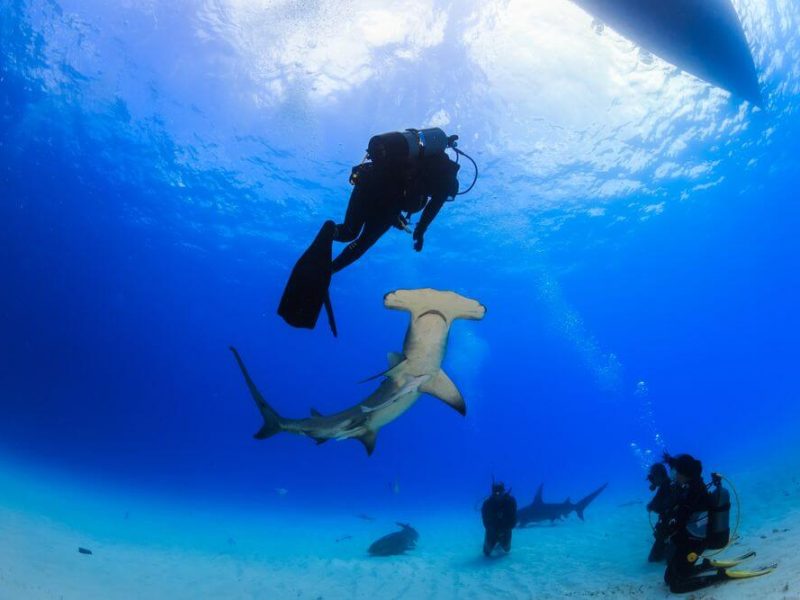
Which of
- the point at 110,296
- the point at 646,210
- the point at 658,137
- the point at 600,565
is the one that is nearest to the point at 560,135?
the point at 658,137

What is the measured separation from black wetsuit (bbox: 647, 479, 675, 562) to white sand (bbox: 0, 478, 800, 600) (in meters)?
0.47

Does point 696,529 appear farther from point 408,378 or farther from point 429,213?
point 429,213

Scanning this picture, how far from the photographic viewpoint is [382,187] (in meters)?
4.04

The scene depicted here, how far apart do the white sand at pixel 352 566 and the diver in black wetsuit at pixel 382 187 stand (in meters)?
4.90

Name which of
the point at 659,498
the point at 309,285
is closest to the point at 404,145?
the point at 309,285

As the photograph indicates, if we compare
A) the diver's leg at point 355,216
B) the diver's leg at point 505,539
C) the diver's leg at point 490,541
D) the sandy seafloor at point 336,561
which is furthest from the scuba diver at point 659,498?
the diver's leg at point 355,216

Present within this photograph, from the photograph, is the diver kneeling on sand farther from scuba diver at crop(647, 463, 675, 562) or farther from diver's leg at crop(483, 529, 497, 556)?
diver's leg at crop(483, 529, 497, 556)

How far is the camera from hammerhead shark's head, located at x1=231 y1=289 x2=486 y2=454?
456cm

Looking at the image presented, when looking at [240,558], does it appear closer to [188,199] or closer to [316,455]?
[188,199]

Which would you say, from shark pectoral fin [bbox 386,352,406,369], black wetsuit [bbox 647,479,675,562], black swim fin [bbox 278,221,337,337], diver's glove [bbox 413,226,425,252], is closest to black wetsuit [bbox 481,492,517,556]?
black wetsuit [bbox 647,479,675,562]

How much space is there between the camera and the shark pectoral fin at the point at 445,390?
5.29m

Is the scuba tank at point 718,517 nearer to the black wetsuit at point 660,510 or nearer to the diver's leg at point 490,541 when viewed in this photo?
the black wetsuit at point 660,510

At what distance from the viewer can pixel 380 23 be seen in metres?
16.0

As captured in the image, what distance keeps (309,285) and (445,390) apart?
2745 mm
